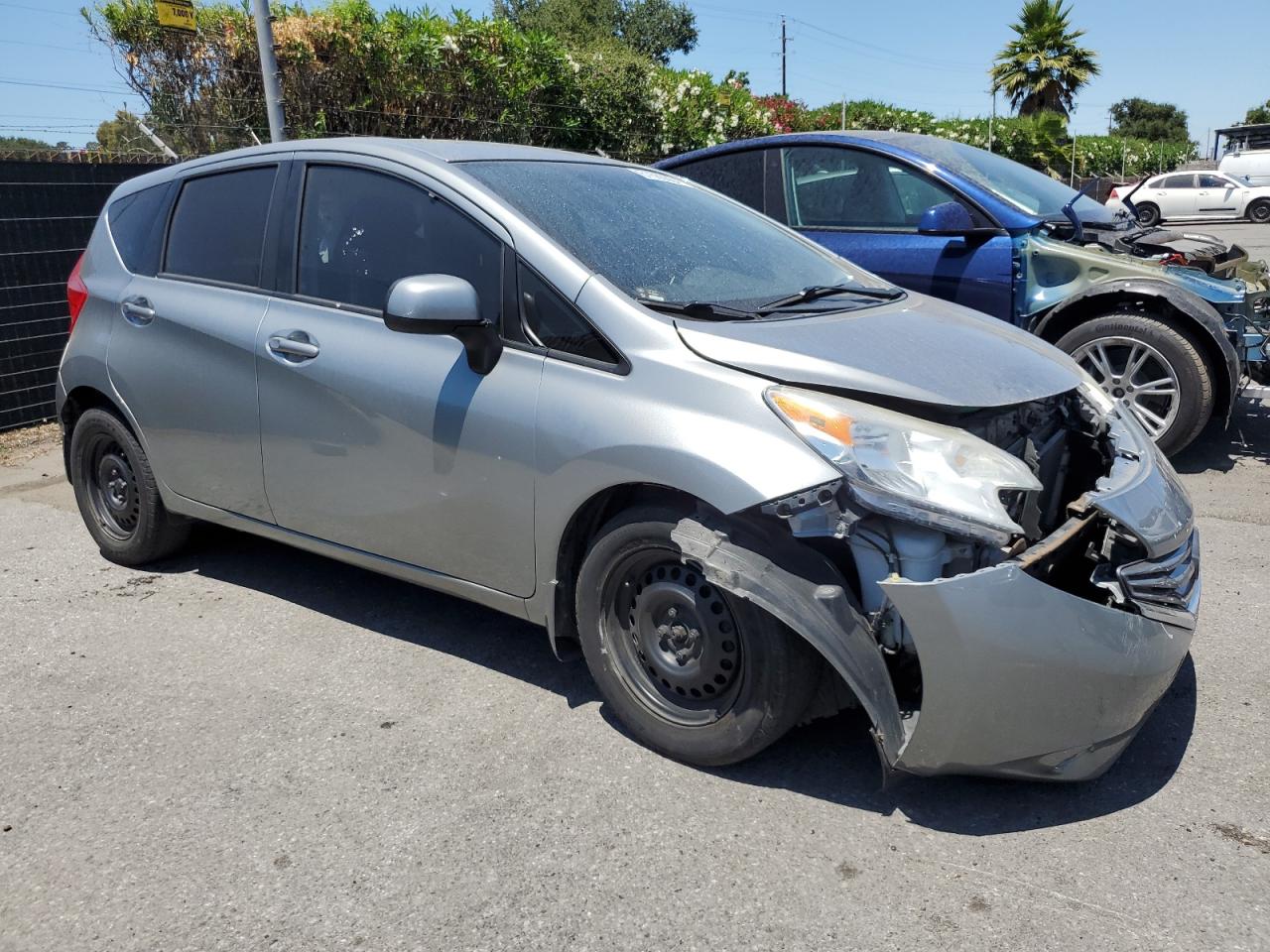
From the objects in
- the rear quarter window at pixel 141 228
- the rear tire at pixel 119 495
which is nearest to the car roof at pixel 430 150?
the rear quarter window at pixel 141 228

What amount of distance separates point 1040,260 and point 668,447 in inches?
148

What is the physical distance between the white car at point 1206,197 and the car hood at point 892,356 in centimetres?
2987

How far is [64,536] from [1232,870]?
16.8 feet

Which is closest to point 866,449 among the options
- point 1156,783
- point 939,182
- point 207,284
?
point 1156,783

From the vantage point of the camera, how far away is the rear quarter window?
14.6 feet

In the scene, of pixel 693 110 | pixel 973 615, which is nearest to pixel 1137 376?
pixel 973 615

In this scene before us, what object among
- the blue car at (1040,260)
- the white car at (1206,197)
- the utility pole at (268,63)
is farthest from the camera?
the white car at (1206,197)

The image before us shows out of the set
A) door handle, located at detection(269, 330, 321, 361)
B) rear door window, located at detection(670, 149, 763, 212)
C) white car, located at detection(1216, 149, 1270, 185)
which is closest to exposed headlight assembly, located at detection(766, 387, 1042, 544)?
door handle, located at detection(269, 330, 321, 361)

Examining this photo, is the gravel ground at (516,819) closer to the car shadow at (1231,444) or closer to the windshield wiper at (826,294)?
the windshield wiper at (826,294)

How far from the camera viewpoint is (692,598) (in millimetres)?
2941

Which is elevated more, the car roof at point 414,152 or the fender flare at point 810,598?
the car roof at point 414,152

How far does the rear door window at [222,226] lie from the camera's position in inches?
159

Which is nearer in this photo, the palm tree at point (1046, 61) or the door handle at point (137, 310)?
the door handle at point (137, 310)

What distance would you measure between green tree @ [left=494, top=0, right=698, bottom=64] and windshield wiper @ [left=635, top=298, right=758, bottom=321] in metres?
39.4
